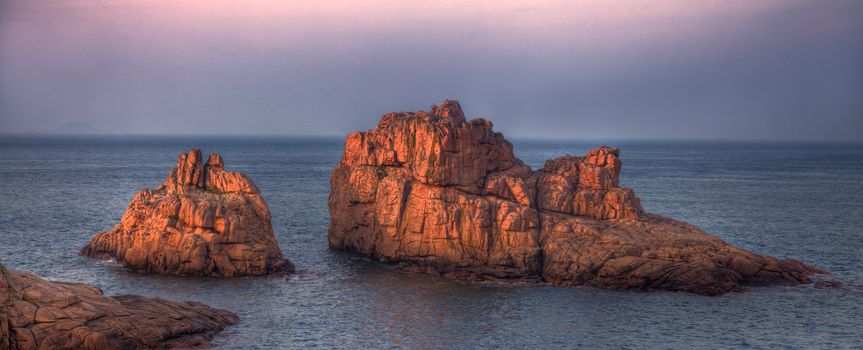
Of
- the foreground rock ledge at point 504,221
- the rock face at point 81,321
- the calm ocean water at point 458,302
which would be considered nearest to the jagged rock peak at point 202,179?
the calm ocean water at point 458,302

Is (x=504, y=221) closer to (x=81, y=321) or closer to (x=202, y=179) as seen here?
(x=202, y=179)

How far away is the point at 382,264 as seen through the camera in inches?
3083

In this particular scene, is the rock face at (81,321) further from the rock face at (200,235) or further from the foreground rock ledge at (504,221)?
the foreground rock ledge at (504,221)

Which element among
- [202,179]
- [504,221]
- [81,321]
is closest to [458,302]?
[504,221]

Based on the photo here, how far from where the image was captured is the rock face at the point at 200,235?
71.0 meters

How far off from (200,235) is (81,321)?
22.8 metres

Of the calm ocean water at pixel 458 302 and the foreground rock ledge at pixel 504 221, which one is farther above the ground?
the foreground rock ledge at pixel 504 221

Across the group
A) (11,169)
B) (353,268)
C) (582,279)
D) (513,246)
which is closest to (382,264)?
Answer: (353,268)

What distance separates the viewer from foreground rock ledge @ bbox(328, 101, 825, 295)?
7062 centimetres

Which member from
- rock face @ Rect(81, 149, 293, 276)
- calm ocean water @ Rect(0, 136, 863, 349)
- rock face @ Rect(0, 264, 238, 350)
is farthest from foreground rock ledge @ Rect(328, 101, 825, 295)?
rock face @ Rect(0, 264, 238, 350)

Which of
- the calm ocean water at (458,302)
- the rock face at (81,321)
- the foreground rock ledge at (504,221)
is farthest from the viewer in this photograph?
the foreground rock ledge at (504,221)

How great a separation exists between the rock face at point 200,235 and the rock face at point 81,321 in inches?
637

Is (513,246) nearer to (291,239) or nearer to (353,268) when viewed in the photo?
(353,268)

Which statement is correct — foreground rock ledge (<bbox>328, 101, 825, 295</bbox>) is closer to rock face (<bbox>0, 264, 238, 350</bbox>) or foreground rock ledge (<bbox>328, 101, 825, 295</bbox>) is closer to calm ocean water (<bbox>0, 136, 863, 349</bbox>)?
calm ocean water (<bbox>0, 136, 863, 349</bbox>)
